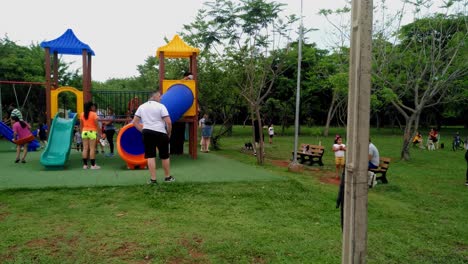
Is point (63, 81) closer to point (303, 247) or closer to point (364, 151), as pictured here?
point (303, 247)

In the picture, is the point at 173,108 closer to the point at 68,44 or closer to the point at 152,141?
the point at 152,141

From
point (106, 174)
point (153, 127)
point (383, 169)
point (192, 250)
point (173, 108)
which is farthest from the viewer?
point (383, 169)

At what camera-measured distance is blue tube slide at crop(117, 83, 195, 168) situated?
865 cm

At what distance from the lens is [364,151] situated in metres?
2.56

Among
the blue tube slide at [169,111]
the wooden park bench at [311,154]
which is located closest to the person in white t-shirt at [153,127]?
the blue tube slide at [169,111]

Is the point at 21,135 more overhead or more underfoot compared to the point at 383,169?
more overhead

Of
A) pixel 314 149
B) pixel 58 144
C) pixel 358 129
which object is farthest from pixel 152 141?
pixel 314 149

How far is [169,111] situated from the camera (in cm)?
929

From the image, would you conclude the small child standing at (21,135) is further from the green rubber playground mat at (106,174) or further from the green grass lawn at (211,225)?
the green grass lawn at (211,225)

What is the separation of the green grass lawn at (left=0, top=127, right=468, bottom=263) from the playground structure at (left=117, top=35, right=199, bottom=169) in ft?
2.34

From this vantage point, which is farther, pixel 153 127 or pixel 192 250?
pixel 153 127

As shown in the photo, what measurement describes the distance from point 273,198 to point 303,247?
230 cm

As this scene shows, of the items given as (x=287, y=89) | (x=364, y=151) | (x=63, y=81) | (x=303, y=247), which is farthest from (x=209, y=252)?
(x=287, y=89)

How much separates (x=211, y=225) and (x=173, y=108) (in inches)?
182
